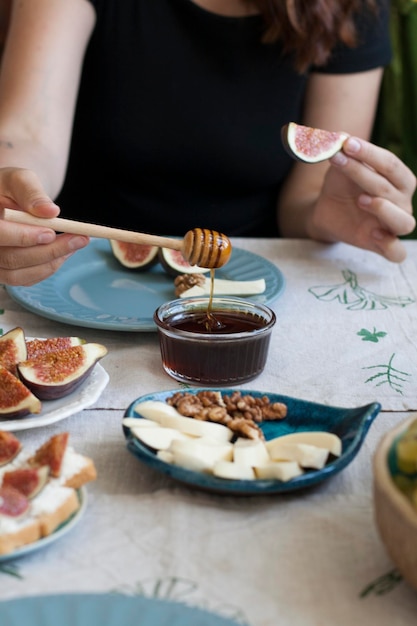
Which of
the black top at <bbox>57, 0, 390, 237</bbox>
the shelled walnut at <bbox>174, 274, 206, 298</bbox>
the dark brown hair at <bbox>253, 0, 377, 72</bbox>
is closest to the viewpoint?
the shelled walnut at <bbox>174, 274, 206, 298</bbox>

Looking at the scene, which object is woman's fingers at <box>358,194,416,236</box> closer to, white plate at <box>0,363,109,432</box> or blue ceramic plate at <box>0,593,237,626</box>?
white plate at <box>0,363,109,432</box>

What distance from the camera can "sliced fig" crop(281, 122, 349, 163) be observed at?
1602 millimetres

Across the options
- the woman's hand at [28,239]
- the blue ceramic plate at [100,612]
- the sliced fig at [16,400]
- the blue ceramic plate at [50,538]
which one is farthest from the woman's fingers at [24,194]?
the blue ceramic plate at [100,612]

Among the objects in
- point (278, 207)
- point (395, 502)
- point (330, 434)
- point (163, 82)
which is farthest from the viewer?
point (278, 207)

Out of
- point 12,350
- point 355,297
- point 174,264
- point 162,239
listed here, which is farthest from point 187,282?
point 12,350

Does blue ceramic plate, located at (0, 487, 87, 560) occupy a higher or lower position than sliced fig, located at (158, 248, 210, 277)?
higher

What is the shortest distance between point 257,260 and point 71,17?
802mm

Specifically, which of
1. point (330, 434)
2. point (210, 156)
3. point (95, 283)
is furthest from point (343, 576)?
point (210, 156)

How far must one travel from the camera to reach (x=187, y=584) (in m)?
0.76

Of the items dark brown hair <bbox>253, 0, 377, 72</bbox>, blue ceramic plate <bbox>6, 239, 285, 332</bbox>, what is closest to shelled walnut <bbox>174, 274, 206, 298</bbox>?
blue ceramic plate <bbox>6, 239, 285, 332</bbox>

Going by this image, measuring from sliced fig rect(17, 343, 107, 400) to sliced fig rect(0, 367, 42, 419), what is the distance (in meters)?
0.03

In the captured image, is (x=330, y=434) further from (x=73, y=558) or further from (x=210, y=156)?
(x=210, y=156)

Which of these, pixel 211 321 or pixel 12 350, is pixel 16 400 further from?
pixel 211 321

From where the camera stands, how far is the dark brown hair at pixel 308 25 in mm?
1994
